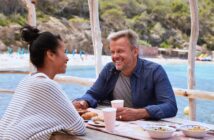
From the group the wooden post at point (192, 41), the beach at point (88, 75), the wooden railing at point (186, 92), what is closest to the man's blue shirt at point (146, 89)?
the wooden railing at point (186, 92)

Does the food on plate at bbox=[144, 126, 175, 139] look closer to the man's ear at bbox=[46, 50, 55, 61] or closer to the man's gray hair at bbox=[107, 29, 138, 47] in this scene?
the man's ear at bbox=[46, 50, 55, 61]

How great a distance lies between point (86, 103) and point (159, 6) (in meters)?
28.9

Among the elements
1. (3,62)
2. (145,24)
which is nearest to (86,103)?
(3,62)

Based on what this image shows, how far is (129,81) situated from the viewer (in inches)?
84.5

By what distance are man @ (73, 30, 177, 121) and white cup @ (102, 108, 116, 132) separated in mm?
432

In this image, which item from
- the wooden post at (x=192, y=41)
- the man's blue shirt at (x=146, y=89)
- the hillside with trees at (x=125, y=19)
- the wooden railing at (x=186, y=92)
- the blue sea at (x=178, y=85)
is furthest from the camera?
the hillside with trees at (x=125, y=19)

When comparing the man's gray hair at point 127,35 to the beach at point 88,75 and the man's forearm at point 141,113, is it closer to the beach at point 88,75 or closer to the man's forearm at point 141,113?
the man's forearm at point 141,113

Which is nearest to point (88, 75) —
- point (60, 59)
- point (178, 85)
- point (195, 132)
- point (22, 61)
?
point (22, 61)

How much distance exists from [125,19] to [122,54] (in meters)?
25.6

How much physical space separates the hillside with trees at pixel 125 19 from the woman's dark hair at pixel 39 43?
68.5 ft

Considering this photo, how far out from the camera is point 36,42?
1.67 metres

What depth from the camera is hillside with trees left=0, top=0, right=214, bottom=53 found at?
23.9m

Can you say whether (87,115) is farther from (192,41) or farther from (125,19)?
(125,19)

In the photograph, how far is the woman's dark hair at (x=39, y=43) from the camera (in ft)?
5.46
